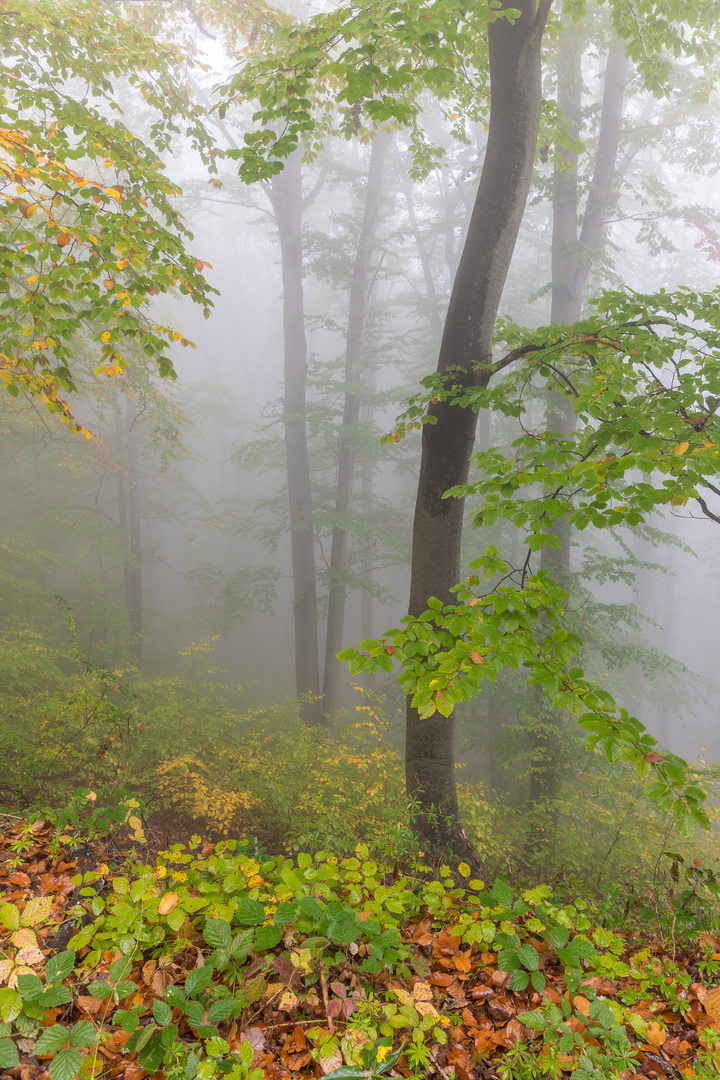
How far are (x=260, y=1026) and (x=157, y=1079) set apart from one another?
334mm

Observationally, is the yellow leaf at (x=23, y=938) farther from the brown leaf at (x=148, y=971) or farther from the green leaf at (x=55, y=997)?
the brown leaf at (x=148, y=971)

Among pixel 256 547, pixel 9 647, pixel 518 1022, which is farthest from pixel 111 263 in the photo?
pixel 256 547

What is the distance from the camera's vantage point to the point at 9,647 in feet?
23.5

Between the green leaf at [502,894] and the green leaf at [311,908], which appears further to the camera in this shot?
the green leaf at [502,894]

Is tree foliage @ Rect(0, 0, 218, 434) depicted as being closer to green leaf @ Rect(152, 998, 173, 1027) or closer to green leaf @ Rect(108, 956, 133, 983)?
green leaf @ Rect(108, 956, 133, 983)

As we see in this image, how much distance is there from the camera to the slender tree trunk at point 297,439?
1066 cm

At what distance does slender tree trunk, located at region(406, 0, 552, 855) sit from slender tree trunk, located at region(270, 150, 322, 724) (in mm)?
6667

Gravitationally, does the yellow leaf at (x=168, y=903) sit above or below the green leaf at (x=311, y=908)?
below

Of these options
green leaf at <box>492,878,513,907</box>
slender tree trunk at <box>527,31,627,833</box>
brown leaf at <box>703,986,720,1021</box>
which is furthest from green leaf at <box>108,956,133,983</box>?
slender tree trunk at <box>527,31,627,833</box>

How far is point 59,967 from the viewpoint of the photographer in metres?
1.57

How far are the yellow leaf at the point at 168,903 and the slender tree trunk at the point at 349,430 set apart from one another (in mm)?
8731

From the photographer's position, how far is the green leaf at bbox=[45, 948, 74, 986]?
5.05ft

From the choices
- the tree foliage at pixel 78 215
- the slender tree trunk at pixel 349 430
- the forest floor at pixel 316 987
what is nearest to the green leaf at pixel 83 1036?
the forest floor at pixel 316 987

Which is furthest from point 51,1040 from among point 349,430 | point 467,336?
point 349,430
